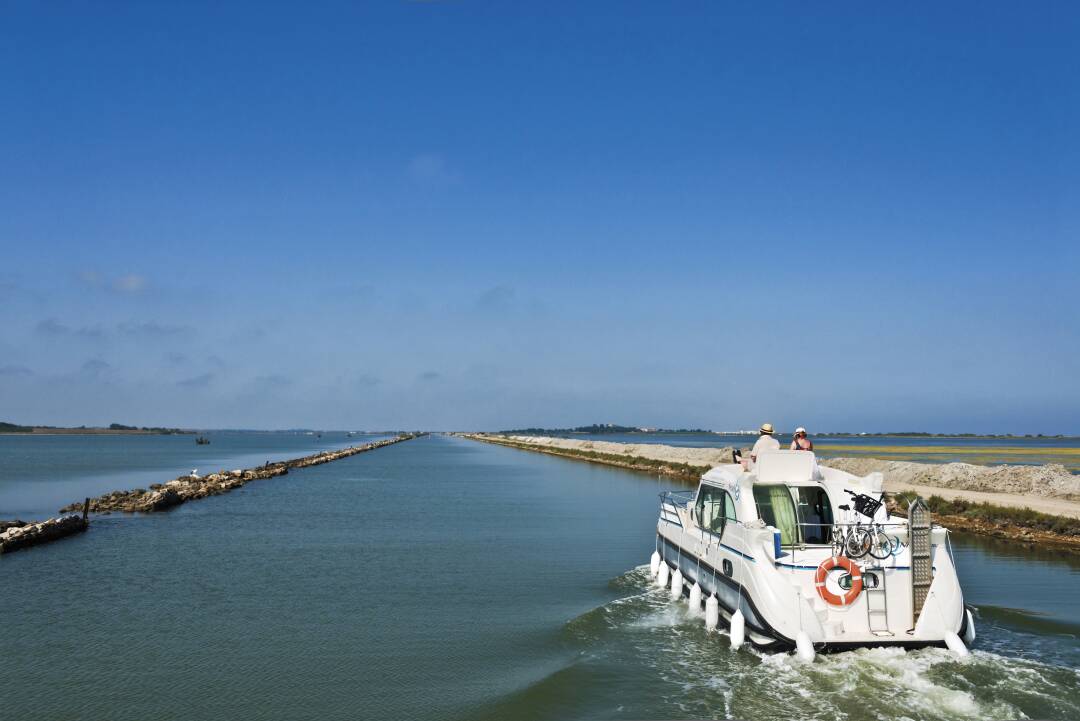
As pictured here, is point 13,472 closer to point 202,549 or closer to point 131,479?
point 131,479

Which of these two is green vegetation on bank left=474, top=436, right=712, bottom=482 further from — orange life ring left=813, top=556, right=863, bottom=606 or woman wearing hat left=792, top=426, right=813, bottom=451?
orange life ring left=813, top=556, right=863, bottom=606

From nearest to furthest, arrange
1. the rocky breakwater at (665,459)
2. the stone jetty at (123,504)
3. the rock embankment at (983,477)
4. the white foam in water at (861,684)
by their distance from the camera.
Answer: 1. the white foam in water at (861,684)
2. the stone jetty at (123,504)
3. the rock embankment at (983,477)
4. the rocky breakwater at (665,459)

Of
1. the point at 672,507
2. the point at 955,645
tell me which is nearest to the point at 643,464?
the point at 672,507

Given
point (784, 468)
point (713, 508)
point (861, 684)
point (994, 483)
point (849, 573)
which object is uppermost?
point (784, 468)

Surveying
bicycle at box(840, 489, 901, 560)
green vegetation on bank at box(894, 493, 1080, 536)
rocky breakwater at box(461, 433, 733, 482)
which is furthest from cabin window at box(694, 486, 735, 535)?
rocky breakwater at box(461, 433, 733, 482)

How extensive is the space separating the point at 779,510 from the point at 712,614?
2090 mm

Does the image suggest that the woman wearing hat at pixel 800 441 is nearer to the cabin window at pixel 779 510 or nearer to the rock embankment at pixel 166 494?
the cabin window at pixel 779 510

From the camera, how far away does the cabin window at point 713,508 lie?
13.1 m

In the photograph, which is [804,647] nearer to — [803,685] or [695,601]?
[803,685]

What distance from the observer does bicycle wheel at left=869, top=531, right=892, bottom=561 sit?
1034 centimetres

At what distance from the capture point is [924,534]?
10328 millimetres

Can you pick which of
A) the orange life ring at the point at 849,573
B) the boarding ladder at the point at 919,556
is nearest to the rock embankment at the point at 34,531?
the orange life ring at the point at 849,573

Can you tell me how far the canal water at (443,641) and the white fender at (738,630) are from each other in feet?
0.76

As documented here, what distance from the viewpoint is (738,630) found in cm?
1107
